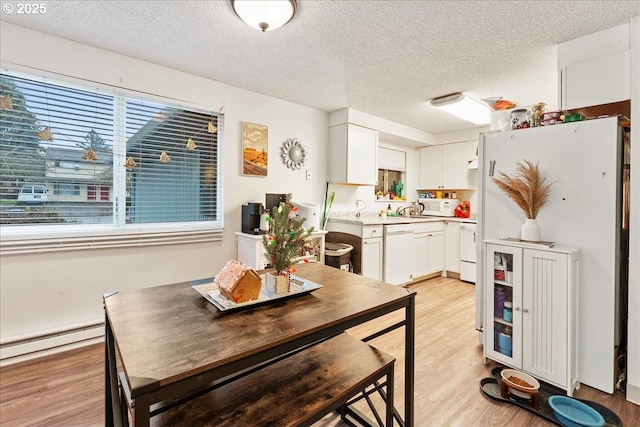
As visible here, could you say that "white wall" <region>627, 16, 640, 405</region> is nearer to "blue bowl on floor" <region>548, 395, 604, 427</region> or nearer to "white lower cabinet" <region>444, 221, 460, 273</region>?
"blue bowl on floor" <region>548, 395, 604, 427</region>

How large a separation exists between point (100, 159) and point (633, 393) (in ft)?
13.4

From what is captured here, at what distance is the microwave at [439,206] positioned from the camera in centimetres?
487

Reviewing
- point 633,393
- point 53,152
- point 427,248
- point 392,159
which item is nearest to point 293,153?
point 392,159

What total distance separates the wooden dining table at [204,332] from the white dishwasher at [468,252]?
10.9 feet

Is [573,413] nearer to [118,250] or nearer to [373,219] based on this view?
[373,219]

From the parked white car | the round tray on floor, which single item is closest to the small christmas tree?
the round tray on floor

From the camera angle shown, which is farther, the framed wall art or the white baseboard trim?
the framed wall art

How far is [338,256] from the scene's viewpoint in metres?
3.58

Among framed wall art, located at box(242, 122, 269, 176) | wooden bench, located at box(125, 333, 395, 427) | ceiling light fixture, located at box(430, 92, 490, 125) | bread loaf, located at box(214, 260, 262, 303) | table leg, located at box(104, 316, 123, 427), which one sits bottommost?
wooden bench, located at box(125, 333, 395, 427)

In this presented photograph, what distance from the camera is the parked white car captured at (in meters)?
2.25

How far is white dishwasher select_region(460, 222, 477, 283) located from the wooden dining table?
331cm

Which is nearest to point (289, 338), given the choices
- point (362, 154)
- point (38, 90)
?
point (38, 90)

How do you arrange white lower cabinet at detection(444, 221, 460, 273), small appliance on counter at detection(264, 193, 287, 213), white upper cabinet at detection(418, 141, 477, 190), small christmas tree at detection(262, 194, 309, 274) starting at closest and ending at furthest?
small christmas tree at detection(262, 194, 309, 274) → small appliance on counter at detection(264, 193, 287, 213) → white lower cabinet at detection(444, 221, 460, 273) → white upper cabinet at detection(418, 141, 477, 190)

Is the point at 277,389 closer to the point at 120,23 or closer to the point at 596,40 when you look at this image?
the point at 120,23
